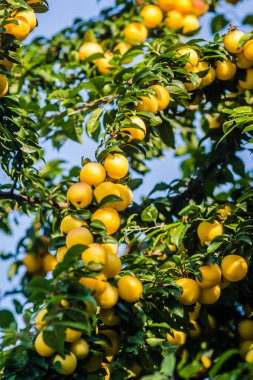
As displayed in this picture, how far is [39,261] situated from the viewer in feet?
11.3

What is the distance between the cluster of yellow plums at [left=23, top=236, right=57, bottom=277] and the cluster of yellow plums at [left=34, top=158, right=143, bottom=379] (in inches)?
56.6

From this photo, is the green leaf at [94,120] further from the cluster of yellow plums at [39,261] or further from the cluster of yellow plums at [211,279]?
the cluster of yellow plums at [39,261]

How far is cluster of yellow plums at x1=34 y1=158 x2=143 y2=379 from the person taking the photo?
5.55ft

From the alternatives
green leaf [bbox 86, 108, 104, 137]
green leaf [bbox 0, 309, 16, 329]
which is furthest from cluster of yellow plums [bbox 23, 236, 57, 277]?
green leaf [bbox 0, 309, 16, 329]

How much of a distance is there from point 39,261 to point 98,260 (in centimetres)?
175

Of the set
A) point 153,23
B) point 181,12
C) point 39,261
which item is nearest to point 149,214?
point 39,261

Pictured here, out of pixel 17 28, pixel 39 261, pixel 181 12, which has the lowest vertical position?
pixel 39 261

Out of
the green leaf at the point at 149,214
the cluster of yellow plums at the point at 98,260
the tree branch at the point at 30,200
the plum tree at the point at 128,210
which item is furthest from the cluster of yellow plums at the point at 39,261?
the cluster of yellow plums at the point at 98,260

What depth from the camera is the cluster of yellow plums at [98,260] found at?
1.69 metres

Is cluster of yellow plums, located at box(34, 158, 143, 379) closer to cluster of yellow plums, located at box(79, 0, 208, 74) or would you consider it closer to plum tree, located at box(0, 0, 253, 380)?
plum tree, located at box(0, 0, 253, 380)

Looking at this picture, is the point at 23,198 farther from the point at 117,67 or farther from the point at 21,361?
the point at 21,361

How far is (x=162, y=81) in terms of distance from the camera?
2355mm

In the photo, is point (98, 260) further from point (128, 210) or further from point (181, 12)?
point (181, 12)

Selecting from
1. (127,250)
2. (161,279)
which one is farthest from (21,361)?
(127,250)
